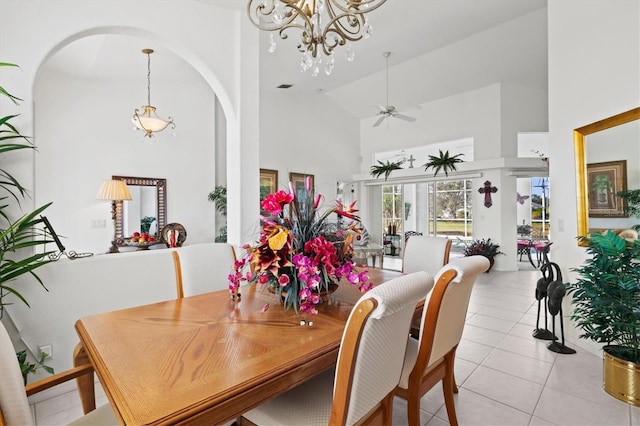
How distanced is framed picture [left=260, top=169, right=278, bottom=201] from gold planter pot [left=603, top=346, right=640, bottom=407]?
547 centimetres

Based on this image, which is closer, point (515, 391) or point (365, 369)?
point (365, 369)

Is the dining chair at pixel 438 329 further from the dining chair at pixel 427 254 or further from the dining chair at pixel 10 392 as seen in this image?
the dining chair at pixel 10 392

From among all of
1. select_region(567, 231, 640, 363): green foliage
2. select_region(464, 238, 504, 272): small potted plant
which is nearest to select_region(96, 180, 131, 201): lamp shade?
select_region(567, 231, 640, 363): green foliage

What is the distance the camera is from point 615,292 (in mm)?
2111

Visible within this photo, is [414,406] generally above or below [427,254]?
below

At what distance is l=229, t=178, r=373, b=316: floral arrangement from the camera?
4.87 feet

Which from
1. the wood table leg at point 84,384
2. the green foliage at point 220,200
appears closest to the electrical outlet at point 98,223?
the green foliage at point 220,200

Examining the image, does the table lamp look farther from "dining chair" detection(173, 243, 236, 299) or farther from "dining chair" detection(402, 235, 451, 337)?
"dining chair" detection(402, 235, 451, 337)

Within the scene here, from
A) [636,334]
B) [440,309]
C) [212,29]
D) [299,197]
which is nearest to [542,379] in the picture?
[636,334]

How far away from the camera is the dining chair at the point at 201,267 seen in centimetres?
211

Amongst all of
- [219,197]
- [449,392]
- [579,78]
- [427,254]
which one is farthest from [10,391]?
[219,197]

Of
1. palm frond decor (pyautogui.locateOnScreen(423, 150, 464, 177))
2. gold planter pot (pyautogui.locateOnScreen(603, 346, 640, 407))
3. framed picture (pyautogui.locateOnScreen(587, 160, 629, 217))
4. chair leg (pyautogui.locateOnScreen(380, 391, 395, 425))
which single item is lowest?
gold planter pot (pyautogui.locateOnScreen(603, 346, 640, 407))

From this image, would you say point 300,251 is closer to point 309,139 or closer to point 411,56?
point 411,56

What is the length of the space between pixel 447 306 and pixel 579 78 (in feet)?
8.79
